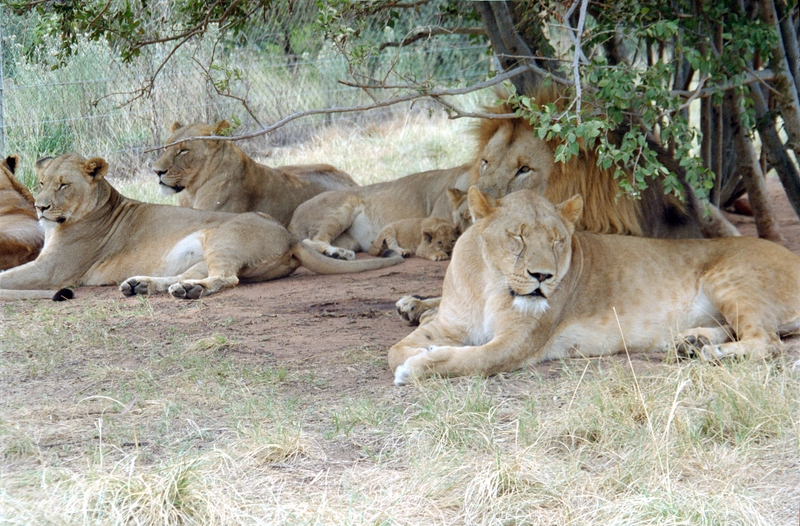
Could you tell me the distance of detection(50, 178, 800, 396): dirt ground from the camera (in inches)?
174

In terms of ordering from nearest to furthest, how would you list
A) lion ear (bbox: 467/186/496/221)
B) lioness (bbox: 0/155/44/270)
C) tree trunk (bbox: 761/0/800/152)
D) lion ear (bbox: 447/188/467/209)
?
lion ear (bbox: 467/186/496/221)
lion ear (bbox: 447/188/467/209)
tree trunk (bbox: 761/0/800/152)
lioness (bbox: 0/155/44/270)

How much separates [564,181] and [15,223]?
424cm

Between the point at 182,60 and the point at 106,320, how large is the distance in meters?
6.92

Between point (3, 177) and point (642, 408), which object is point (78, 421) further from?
point (3, 177)

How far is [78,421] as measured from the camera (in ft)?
11.8

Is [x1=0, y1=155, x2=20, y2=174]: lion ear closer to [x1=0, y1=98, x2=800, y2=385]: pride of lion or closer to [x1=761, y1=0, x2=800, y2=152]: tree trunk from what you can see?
[x1=0, y1=98, x2=800, y2=385]: pride of lion

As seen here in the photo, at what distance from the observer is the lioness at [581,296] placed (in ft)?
13.4

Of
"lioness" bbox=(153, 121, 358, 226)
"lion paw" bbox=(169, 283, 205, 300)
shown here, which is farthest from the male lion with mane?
"lioness" bbox=(153, 121, 358, 226)

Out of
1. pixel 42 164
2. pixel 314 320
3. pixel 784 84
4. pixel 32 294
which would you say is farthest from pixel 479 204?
pixel 42 164

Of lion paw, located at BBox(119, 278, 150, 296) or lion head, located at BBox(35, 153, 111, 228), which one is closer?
lion paw, located at BBox(119, 278, 150, 296)

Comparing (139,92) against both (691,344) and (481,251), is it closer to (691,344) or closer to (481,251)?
(481,251)

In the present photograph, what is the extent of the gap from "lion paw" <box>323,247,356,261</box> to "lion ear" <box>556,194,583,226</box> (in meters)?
3.52

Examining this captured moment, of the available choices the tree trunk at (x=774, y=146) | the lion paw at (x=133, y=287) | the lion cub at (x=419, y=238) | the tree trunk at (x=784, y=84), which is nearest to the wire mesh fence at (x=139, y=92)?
the lion cub at (x=419, y=238)

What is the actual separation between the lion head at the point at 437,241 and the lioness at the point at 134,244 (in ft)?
1.76
